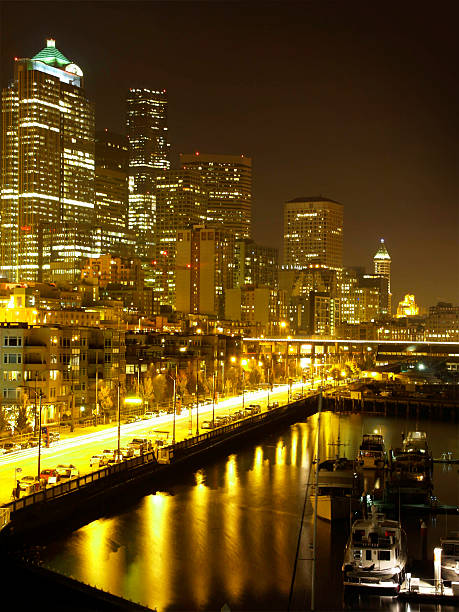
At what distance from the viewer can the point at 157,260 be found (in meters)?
140

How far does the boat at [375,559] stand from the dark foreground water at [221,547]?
1.13ft

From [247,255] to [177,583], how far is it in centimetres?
12275

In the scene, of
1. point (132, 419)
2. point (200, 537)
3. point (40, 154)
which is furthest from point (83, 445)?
point (40, 154)

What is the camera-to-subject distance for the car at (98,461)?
2547 centimetres

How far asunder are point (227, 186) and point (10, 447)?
142 m

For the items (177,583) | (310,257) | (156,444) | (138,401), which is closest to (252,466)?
(156,444)

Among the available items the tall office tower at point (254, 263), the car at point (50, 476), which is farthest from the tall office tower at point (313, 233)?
the car at point (50, 476)

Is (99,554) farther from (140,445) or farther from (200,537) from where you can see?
(140,445)

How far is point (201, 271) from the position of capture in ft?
397

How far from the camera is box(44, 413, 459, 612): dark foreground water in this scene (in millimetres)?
17734

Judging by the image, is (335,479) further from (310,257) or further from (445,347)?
(310,257)

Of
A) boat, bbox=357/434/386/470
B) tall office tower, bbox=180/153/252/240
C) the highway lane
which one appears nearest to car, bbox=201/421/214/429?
the highway lane

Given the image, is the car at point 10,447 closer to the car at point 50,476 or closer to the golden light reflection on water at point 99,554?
the car at point 50,476

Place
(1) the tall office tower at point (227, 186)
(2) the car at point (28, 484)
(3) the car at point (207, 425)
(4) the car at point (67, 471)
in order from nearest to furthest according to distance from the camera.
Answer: (2) the car at point (28, 484) < (4) the car at point (67, 471) < (3) the car at point (207, 425) < (1) the tall office tower at point (227, 186)
